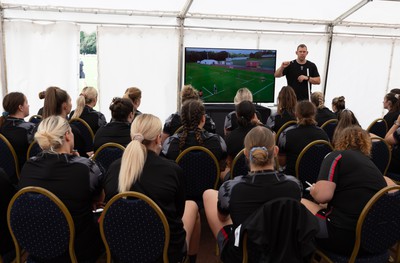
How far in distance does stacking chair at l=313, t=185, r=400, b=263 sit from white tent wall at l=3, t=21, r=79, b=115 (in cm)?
569

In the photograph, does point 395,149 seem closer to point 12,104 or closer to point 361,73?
point 12,104

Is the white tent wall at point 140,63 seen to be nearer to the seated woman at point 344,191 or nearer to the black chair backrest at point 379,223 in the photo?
the seated woman at point 344,191

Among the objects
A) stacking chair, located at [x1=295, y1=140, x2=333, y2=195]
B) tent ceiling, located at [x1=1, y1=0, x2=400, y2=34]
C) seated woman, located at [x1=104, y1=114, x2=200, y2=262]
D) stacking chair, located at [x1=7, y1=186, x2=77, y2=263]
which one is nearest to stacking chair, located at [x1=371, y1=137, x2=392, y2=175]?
stacking chair, located at [x1=295, y1=140, x2=333, y2=195]

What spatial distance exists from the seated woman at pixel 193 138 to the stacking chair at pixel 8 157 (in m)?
1.39

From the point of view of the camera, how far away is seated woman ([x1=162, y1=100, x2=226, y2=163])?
2842 millimetres

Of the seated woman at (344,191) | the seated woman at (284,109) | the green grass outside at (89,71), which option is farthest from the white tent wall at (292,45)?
the seated woman at (344,191)

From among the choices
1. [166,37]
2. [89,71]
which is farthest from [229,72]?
[89,71]

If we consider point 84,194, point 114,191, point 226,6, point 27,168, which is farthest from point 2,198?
point 226,6

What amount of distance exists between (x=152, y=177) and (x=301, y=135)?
1761 mm

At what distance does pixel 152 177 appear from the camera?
1.87 meters

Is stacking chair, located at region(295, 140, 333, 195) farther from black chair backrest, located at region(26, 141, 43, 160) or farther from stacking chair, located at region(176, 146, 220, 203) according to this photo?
black chair backrest, located at region(26, 141, 43, 160)

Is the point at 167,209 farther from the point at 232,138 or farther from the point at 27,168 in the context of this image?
the point at 232,138

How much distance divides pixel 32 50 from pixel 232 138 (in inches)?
183

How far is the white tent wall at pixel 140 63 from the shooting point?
6.27 m
